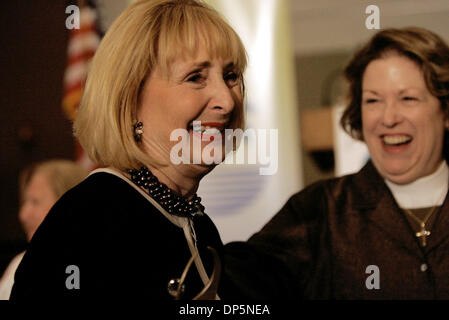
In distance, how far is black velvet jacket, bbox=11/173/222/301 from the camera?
32.6 inches

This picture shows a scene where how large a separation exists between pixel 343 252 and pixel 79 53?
0.90 meters

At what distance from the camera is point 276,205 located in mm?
1579

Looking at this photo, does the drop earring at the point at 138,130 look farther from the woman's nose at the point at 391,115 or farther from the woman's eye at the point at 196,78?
the woman's nose at the point at 391,115

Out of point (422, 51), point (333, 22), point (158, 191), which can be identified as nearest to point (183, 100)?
point (158, 191)

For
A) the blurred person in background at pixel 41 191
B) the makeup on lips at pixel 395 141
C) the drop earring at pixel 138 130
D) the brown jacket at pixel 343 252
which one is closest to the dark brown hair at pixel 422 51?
the makeup on lips at pixel 395 141

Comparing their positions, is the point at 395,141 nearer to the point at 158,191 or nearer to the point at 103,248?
the point at 158,191

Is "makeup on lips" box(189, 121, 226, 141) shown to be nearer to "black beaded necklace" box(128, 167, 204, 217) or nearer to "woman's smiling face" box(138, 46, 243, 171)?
"woman's smiling face" box(138, 46, 243, 171)

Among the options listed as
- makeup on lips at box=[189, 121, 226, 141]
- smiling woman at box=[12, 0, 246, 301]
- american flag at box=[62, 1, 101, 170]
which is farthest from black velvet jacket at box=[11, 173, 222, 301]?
american flag at box=[62, 1, 101, 170]

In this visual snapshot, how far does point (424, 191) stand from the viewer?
133 cm

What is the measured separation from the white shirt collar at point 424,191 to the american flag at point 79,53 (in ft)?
2.81
